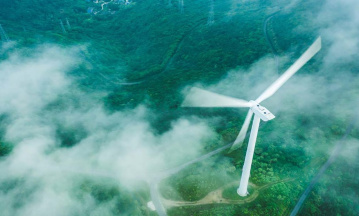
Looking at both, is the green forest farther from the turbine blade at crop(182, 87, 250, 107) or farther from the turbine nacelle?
the turbine nacelle

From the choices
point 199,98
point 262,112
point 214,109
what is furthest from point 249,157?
point 199,98

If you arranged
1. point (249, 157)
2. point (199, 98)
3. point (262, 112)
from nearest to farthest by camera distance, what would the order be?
point (262, 112), point (249, 157), point (199, 98)

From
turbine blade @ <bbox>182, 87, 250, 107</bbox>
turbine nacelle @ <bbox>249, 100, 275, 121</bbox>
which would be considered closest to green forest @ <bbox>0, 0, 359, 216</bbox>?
turbine blade @ <bbox>182, 87, 250, 107</bbox>

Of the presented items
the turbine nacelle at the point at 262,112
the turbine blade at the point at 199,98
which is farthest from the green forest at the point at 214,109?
the turbine nacelle at the point at 262,112

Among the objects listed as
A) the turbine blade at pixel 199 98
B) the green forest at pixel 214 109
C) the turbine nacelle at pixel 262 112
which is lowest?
the turbine blade at pixel 199 98

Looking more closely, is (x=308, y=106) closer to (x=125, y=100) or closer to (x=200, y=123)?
(x=200, y=123)

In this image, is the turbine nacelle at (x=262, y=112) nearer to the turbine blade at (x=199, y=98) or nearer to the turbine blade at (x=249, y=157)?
the turbine blade at (x=249, y=157)

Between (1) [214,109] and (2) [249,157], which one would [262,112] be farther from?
(1) [214,109]

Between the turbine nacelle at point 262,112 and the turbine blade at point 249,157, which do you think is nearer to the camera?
the turbine nacelle at point 262,112
